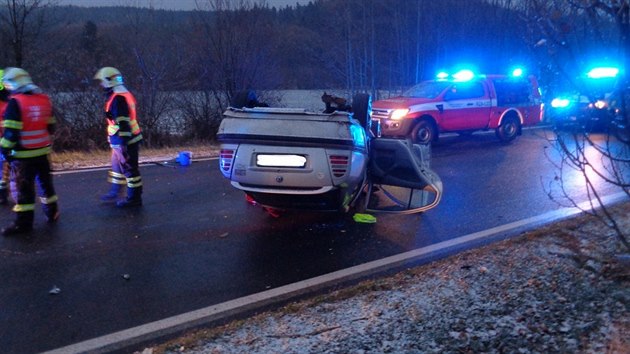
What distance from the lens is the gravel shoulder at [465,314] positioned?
3.33 metres

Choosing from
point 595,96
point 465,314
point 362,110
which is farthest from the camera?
point 362,110

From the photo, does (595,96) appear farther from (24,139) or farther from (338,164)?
(24,139)

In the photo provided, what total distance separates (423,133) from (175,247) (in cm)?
889

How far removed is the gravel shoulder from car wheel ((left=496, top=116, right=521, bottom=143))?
32.6ft

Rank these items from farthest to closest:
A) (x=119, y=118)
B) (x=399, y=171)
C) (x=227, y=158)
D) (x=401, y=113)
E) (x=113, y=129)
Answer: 1. (x=401, y=113)
2. (x=113, y=129)
3. (x=119, y=118)
4. (x=399, y=171)
5. (x=227, y=158)

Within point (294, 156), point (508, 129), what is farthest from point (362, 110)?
point (508, 129)

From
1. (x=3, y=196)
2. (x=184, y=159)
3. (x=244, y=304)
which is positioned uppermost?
(x=184, y=159)

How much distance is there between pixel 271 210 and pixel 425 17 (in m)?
17.0

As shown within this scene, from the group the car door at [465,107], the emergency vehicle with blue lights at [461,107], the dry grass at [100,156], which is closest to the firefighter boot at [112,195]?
the dry grass at [100,156]

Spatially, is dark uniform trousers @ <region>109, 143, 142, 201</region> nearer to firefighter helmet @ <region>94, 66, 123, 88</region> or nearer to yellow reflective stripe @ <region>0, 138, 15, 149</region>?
firefighter helmet @ <region>94, 66, 123, 88</region>

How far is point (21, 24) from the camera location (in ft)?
41.7

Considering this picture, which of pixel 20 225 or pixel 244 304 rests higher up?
pixel 20 225

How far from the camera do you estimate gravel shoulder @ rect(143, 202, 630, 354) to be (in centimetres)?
333

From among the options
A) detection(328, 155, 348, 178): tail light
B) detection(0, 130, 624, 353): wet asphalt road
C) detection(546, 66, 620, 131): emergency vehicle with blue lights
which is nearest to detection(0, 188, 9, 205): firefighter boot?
detection(0, 130, 624, 353): wet asphalt road
